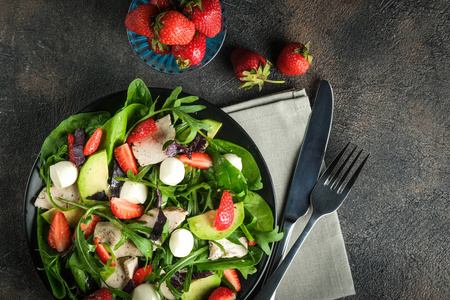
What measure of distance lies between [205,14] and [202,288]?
82cm

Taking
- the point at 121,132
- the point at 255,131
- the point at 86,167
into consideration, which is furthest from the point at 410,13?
the point at 86,167

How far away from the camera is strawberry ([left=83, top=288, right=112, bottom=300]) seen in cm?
108

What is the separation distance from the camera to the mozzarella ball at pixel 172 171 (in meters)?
1.09

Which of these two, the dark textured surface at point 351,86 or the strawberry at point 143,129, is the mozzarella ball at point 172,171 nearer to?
the strawberry at point 143,129

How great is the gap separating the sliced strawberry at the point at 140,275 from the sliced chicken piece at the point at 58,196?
281 mm

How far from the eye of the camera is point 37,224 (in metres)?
1.15

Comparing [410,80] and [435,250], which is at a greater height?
[410,80]

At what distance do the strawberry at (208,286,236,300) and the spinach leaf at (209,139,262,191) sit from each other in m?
0.31

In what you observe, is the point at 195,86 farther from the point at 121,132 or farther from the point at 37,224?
the point at 37,224

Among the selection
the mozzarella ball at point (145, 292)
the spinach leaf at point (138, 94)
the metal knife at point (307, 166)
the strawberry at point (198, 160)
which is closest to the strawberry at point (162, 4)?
the spinach leaf at point (138, 94)

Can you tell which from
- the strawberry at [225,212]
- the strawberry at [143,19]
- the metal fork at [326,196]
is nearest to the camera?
the strawberry at [225,212]

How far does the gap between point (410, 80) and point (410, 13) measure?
24cm

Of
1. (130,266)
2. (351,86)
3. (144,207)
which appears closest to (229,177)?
(144,207)

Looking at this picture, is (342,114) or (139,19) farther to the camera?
(342,114)
